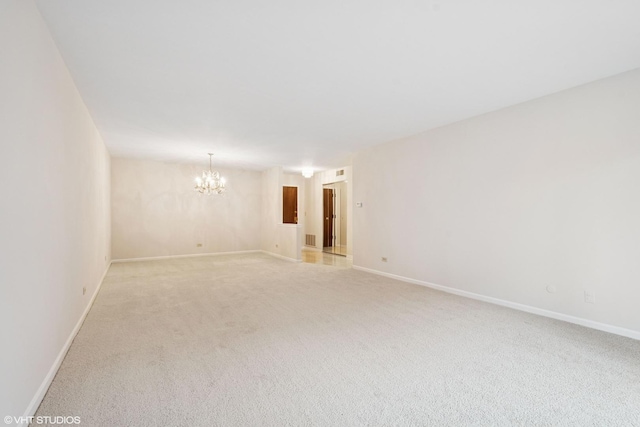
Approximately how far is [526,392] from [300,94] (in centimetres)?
353

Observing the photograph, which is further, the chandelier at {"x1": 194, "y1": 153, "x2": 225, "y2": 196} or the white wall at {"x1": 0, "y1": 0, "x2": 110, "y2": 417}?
the chandelier at {"x1": 194, "y1": 153, "x2": 225, "y2": 196}

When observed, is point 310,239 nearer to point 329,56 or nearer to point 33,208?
Answer: point 329,56

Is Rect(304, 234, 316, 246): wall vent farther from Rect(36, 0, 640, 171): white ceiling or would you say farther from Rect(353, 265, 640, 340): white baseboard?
Rect(36, 0, 640, 171): white ceiling

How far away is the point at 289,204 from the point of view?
1065 centimetres

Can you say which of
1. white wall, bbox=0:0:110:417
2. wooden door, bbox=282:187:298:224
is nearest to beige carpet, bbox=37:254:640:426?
white wall, bbox=0:0:110:417

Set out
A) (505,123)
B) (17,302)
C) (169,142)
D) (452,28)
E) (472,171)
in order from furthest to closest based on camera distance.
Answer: (169,142) < (472,171) < (505,123) < (452,28) < (17,302)

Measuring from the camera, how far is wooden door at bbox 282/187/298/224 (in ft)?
34.5

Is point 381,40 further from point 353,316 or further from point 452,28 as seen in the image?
point 353,316

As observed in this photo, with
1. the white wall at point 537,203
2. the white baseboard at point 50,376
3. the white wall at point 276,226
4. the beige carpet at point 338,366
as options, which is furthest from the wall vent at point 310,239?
the white baseboard at point 50,376

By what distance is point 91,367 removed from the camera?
240 centimetres

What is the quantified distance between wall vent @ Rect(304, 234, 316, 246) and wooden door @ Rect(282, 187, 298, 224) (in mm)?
796

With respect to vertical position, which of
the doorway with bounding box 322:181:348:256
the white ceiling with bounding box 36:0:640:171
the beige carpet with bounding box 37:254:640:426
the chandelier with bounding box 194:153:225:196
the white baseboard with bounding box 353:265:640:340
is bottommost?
the beige carpet with bounding box 37:254:640:426

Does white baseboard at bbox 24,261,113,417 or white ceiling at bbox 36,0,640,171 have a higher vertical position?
white ceiling at bbox 36,0,640,171

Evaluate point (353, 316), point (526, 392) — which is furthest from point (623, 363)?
point (353, 316)
